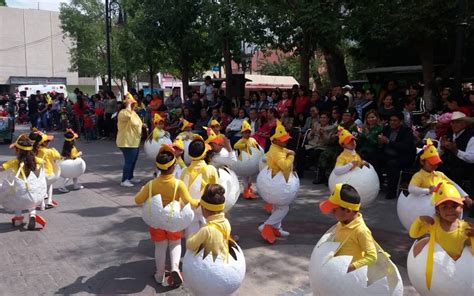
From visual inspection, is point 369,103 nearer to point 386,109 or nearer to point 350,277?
point 386,109

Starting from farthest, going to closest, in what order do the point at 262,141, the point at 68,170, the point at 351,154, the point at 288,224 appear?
the point at 262,141 → the point at 68,170 → the point at 288,224 → the point at 351,154

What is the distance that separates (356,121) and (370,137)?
1369 mm

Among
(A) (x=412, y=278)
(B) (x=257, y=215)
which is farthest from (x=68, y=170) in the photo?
(A) (x=412, y=278)

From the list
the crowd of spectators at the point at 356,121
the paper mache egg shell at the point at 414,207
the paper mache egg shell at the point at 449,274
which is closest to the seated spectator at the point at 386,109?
the crowd of spectators at the point at 356,121

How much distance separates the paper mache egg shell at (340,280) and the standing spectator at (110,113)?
16.5 m

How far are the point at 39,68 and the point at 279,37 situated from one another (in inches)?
1906

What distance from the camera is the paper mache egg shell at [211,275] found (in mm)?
4137

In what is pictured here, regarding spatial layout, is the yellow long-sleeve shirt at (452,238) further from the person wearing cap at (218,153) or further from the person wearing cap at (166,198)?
the person wearing cap at (218,153)

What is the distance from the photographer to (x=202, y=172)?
19.7 feet

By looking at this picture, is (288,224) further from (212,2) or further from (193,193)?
(212,2)

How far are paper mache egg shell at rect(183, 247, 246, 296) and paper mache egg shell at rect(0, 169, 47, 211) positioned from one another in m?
3.83

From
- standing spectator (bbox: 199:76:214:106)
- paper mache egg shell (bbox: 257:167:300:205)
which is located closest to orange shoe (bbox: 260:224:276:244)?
paper mache egg shell (bbox: 257:167:300:205)

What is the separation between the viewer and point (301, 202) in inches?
357

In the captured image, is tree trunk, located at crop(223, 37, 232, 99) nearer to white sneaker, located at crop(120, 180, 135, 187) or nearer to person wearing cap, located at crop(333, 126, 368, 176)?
white sneaker, located at crop(120, 180, 135, 187)
